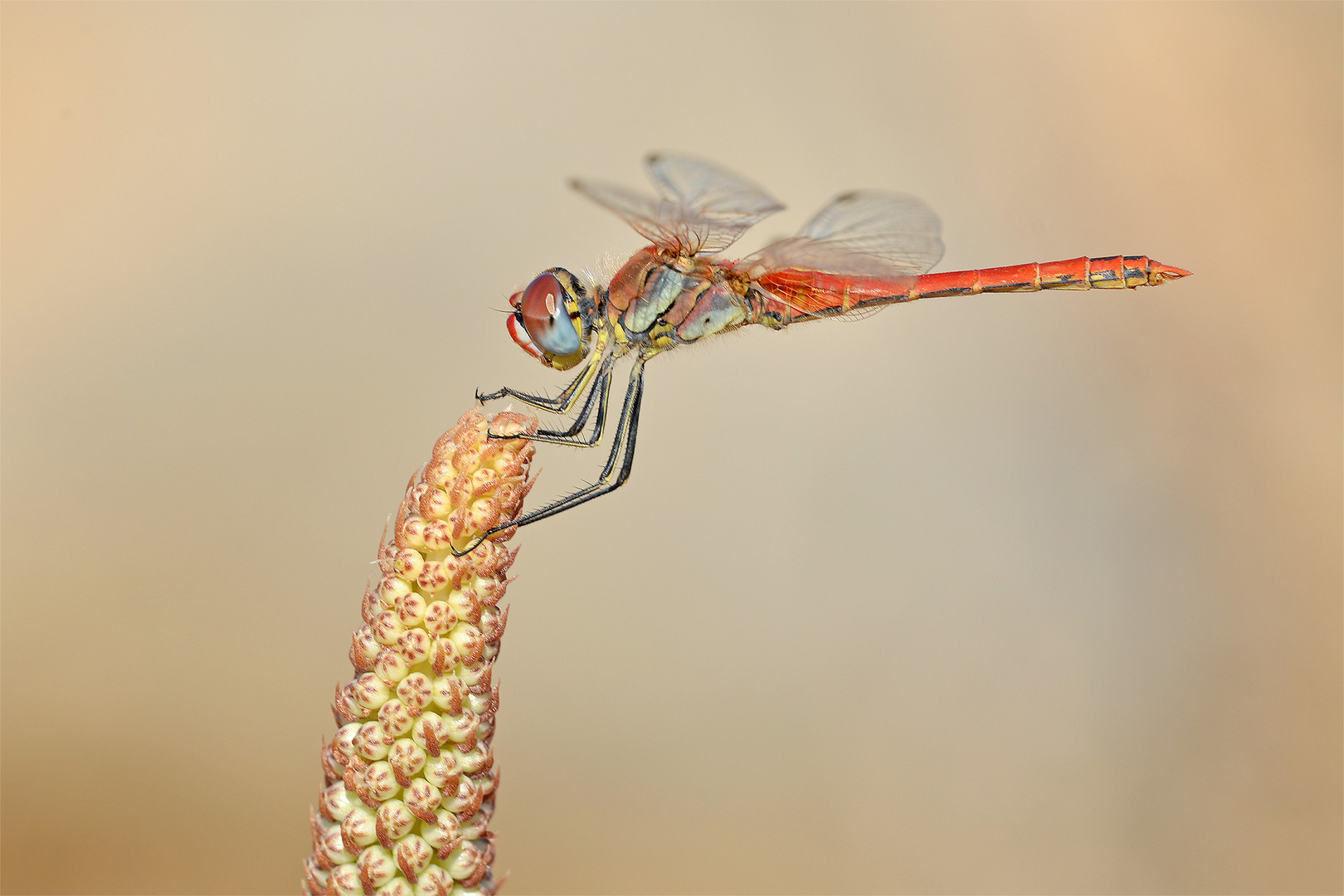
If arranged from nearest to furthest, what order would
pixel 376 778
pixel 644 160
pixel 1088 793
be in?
pixel 376 778 → pixel 644 160 → pixel 1088 793

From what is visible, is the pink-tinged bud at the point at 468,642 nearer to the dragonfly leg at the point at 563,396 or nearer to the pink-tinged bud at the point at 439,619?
the pink-tinged bud at the point at 439,619

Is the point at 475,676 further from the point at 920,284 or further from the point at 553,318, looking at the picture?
the point at 920,284

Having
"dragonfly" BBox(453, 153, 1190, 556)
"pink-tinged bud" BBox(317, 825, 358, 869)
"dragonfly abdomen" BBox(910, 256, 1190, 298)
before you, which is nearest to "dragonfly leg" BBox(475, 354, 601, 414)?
"dragonfly" BBox(453, 153, 1190, 556)

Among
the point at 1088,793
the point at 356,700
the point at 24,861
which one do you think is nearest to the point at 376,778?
the point at 356,700

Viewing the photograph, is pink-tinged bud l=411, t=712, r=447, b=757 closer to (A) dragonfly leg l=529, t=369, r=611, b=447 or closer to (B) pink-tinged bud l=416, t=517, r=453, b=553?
(B) pink-tinged bud l=416, t=517, r=453, b=553

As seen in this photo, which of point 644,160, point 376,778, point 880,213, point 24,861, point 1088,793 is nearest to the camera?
point 376,778

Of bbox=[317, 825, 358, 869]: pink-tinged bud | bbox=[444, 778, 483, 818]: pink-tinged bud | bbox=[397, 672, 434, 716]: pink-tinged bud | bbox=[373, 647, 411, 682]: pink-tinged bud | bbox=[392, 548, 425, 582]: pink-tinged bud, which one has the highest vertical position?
bbox=[392, 548, 425, 582]: pink-tinged bud

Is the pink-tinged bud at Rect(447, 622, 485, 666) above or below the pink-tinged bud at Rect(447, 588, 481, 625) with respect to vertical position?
below

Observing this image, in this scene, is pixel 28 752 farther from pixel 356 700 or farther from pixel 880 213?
pixel 880 213
